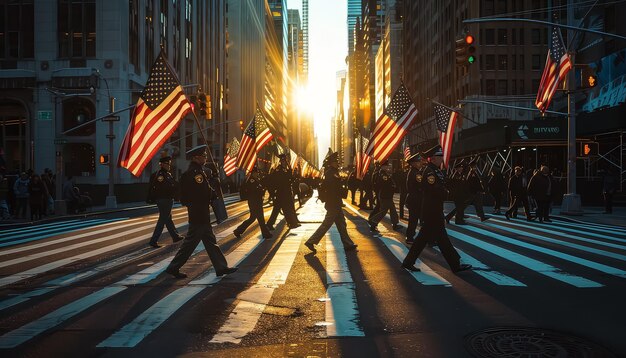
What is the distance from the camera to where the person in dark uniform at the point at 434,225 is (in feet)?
28.2

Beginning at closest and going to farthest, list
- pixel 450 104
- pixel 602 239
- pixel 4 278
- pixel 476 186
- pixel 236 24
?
1. pixel 4 278
2. pixel 602 239
3. pixel 476 186
4. pixel 450 104
5. pixel 236 24

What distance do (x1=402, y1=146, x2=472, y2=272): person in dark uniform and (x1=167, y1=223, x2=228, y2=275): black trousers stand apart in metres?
2.79

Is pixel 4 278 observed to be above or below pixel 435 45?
below

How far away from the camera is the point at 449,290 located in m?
7.38

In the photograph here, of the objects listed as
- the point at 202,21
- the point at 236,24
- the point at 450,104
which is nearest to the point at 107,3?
the point at 202,21

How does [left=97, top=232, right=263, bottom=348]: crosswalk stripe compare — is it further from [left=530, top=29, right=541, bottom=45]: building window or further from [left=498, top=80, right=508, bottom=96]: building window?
A: [left=530, top=29, right=541, bottom=45]: building window

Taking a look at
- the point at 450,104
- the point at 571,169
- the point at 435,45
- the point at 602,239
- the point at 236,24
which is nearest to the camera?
the point at 602,239

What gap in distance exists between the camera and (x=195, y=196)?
8359 mm

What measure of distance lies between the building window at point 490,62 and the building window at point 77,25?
43.9 metres

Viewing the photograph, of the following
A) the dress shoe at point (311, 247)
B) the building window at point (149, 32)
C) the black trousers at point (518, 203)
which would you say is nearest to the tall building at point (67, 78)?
the building window at point (149, 32)

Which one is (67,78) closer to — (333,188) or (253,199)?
(253,199)

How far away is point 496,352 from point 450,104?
7393 centimetres

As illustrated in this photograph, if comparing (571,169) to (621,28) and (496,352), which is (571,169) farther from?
(621,28)

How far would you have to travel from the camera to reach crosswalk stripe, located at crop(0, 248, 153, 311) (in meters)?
7.02
